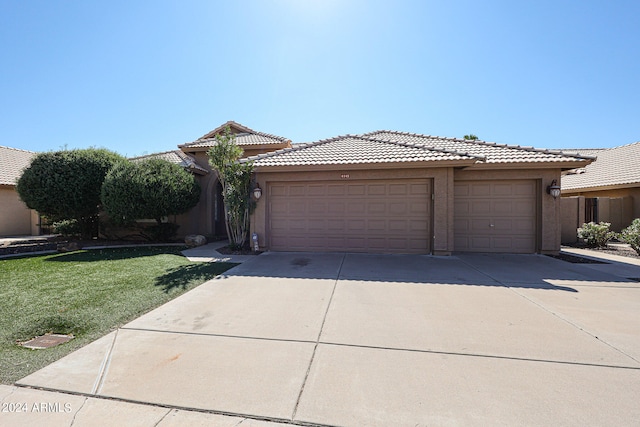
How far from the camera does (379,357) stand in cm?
313

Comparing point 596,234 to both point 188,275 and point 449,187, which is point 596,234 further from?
point 188,275

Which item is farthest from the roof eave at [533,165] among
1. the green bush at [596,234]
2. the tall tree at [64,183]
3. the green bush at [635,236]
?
the tall tree at [64,183]

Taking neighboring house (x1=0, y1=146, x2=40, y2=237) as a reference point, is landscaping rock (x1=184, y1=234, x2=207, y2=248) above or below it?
below

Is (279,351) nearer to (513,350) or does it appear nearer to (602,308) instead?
(513,350)

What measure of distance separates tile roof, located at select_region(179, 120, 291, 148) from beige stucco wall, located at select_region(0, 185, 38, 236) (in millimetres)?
9920

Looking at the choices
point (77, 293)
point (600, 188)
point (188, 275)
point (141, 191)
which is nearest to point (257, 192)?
point (188, 275)

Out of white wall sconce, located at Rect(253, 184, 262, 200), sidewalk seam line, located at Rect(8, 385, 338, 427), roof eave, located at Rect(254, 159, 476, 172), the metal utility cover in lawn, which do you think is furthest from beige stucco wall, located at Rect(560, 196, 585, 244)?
the metal utility cover in lawn

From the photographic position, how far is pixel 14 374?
2.81 metres

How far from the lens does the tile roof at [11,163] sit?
49.5 feet

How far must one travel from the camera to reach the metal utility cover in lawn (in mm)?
3451

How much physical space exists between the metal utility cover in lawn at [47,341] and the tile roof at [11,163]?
16351 millimetres

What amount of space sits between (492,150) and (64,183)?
55.9ft

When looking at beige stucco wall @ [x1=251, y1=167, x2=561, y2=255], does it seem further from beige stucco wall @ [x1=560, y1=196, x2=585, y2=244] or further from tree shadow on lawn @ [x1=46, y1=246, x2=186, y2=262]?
tree shadow on lawn @ [x1=46, y1=246, x2=186, y2=262]

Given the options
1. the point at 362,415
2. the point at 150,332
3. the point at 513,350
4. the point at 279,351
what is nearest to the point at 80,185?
the point at 150,332
